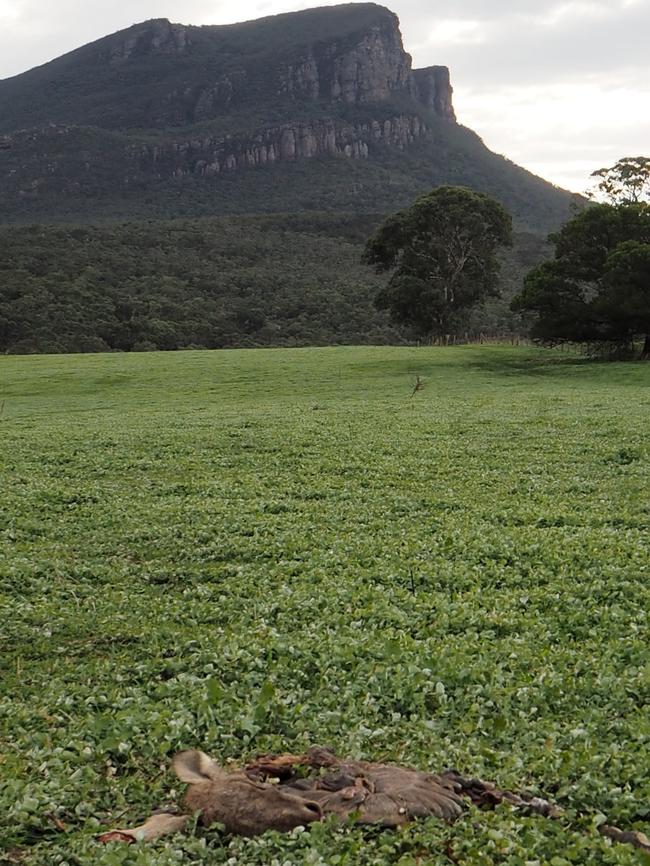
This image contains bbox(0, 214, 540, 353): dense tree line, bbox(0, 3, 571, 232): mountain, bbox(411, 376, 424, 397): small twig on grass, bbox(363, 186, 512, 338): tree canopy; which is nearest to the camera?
bbox(411, 376, 424, 397): small twig on grass

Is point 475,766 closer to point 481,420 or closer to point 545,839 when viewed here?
point 545,839

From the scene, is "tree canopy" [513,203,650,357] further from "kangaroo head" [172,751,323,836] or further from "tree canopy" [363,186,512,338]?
"kangaroo head" [172,751,323,836]

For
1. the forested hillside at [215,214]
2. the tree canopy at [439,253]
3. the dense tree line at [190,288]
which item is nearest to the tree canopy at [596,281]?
the tree canopy at [439,253]

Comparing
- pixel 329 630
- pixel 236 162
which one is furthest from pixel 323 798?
pixel 236 162

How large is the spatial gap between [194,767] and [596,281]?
45935 millimetres

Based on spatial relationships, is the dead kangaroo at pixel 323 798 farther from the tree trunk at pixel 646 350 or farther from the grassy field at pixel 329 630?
the tree trunk at pixel 646 350

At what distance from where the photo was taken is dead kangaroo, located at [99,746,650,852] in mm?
4727

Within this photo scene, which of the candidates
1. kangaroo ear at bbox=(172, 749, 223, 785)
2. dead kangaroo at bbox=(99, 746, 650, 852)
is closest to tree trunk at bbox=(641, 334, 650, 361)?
dead kangaroo at bbox=(99, 746, 650, 852)

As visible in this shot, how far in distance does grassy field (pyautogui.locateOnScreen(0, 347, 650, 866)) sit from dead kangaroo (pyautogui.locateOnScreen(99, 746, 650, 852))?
126 millimetres

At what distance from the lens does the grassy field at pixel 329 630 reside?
489cm

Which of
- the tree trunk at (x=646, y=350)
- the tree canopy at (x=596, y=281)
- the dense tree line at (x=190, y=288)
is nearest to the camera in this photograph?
the tree canopy at (x=596, y=281)

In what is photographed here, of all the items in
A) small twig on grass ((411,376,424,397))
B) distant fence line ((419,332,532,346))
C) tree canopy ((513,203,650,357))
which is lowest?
small twig on grass ((411,376,424,397))

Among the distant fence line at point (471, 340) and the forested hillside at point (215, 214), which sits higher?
the forested hillside at point (215, 214)

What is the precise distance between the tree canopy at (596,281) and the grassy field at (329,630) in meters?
27.5
